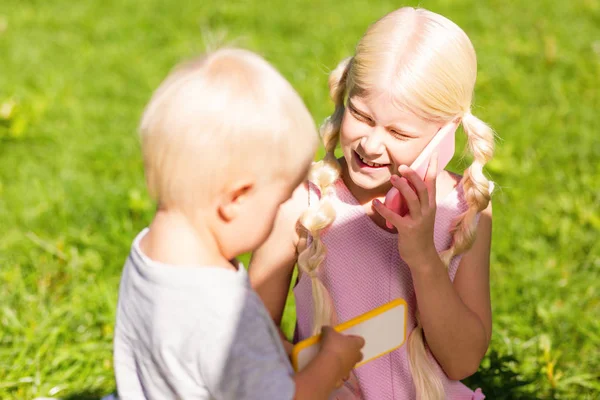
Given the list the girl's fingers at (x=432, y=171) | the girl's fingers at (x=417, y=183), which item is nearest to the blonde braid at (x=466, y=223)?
the girl's fingers at (x=432, y=171)

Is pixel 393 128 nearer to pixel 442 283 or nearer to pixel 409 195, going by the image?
pixel 409 195

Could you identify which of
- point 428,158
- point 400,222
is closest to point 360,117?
point 428,158

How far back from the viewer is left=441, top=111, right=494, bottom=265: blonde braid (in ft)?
6.72

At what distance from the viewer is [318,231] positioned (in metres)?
2.13

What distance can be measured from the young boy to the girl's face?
0.47 m

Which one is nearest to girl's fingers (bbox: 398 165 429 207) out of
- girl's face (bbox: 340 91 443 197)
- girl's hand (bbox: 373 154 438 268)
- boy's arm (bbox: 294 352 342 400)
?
girl's hand (bbox: 373 154 438 268)

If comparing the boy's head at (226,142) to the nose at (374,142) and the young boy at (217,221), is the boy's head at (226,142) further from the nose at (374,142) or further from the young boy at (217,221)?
the nose at (374,142)

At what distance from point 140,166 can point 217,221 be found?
277 centimetres

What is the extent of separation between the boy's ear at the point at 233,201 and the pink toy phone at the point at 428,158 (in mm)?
548

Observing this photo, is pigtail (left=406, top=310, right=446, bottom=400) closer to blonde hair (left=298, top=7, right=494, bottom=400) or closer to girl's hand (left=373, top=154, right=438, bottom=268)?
blonde hair (left=298, top=7, right=494, bottom=400)

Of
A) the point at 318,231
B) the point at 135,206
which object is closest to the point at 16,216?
the point at 135,206

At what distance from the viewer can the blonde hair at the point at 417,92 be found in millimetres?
1919

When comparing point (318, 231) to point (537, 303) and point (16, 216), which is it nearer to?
point (537, 303)

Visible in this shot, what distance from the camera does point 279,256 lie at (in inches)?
87.0
